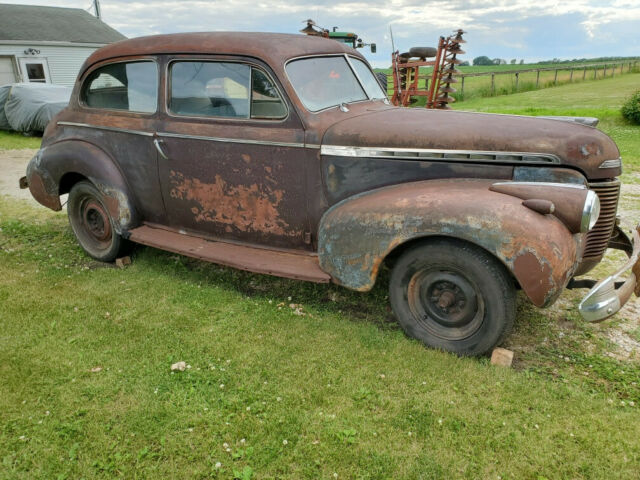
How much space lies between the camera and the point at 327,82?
12.3 feet

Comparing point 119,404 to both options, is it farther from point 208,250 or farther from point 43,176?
point 43,176

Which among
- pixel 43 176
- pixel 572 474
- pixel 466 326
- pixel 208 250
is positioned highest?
pixel 43 176

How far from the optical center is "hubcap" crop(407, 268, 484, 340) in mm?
3000

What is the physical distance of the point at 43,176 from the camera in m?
4.63

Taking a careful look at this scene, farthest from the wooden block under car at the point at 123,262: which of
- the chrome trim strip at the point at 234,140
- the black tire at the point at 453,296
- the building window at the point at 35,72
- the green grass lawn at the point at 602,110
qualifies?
the building window at the point at 35,72

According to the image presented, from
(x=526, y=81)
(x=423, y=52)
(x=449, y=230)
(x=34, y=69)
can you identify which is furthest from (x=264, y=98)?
(x=526, y=81)

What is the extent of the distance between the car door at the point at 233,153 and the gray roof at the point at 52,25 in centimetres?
1999

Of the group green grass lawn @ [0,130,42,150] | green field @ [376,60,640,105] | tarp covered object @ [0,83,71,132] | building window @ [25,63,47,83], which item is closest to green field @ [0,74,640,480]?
green grass lawn @ [0,130,42,150]

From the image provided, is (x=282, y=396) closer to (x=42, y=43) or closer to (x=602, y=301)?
(x=602, y=301)

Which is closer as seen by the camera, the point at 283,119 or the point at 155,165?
the point at 283,119

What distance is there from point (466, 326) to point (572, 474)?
1032 millimetres

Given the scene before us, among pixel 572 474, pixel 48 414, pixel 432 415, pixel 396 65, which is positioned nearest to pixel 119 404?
pixel 48 414

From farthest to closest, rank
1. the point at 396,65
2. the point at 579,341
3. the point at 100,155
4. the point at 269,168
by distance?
the point at 396,65, the point at 100,155, the point at 269,168, the point at 579,341

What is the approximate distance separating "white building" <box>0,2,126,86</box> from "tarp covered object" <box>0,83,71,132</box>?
7.58m
